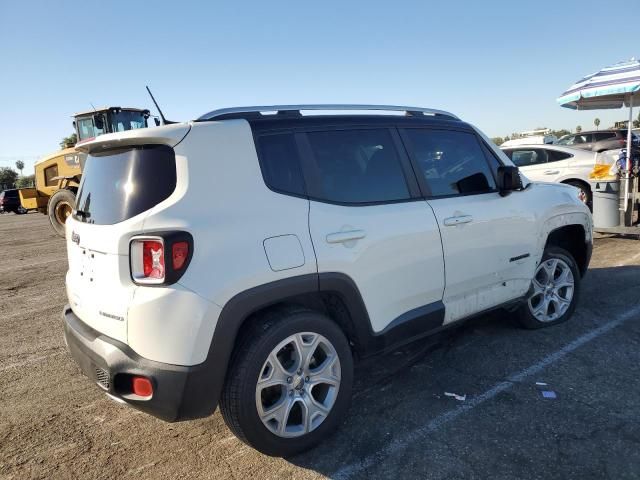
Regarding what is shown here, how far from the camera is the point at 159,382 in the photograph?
221 centimetres

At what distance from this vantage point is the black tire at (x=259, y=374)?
2.36 meters

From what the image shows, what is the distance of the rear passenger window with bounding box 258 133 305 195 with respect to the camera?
2596mm

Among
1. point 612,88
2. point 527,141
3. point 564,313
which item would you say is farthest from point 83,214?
point 527,141

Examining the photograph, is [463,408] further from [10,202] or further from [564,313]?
[10,202]

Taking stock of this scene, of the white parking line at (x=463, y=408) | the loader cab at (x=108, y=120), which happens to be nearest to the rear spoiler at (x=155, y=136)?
the white parking line at (x=463, y=408)

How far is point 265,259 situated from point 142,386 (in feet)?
2.80

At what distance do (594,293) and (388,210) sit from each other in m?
3.49

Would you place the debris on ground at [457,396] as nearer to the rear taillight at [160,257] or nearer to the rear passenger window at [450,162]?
the rear passenger window at [450,162]

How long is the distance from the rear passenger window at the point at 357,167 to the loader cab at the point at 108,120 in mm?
11483

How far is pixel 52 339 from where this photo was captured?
15.2 ft

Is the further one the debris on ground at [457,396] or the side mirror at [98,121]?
the side mirror at [98,121]

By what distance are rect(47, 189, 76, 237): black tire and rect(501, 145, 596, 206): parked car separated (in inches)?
437

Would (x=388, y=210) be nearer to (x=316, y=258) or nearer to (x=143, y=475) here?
(x=316, y=258)

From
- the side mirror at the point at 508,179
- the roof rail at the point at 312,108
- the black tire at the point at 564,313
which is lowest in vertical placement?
the black tire at the point at 564,313
